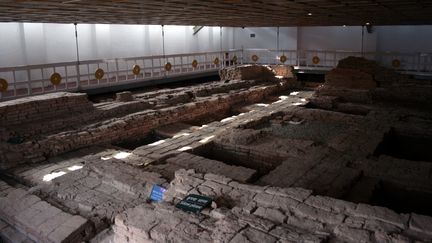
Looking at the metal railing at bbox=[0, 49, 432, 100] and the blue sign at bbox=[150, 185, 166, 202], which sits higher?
the metal railing at bbox=[0, 49, 432, 100]

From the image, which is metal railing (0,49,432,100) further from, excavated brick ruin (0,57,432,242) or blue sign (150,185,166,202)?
blue sign (150,185,166,202)

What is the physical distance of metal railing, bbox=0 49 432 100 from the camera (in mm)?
14133

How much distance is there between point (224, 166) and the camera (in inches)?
264

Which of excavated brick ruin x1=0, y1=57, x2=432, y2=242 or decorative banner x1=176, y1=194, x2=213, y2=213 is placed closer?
excavated brick ruin x1=0, y1=57, x2=432, y2=242

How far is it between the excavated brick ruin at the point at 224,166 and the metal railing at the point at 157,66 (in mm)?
2899

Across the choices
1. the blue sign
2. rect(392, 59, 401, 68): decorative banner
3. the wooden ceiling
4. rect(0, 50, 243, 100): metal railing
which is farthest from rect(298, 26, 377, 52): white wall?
the blue sign

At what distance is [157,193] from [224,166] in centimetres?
177

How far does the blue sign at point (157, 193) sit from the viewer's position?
5.19 metres

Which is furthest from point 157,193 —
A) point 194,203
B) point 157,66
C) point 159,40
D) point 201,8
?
point 159,40

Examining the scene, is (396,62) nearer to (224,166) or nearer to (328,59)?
(328,59)

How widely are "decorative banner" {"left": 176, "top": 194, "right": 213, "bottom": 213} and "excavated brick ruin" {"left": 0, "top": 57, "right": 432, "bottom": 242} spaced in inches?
3.7

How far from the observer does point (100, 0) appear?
22.6 feet

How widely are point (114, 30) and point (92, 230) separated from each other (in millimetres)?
Result: 15326

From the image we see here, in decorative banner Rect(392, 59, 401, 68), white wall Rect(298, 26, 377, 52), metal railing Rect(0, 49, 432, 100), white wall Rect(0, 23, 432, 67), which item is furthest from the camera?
white wall Rect(298, 26, 377, 52)
